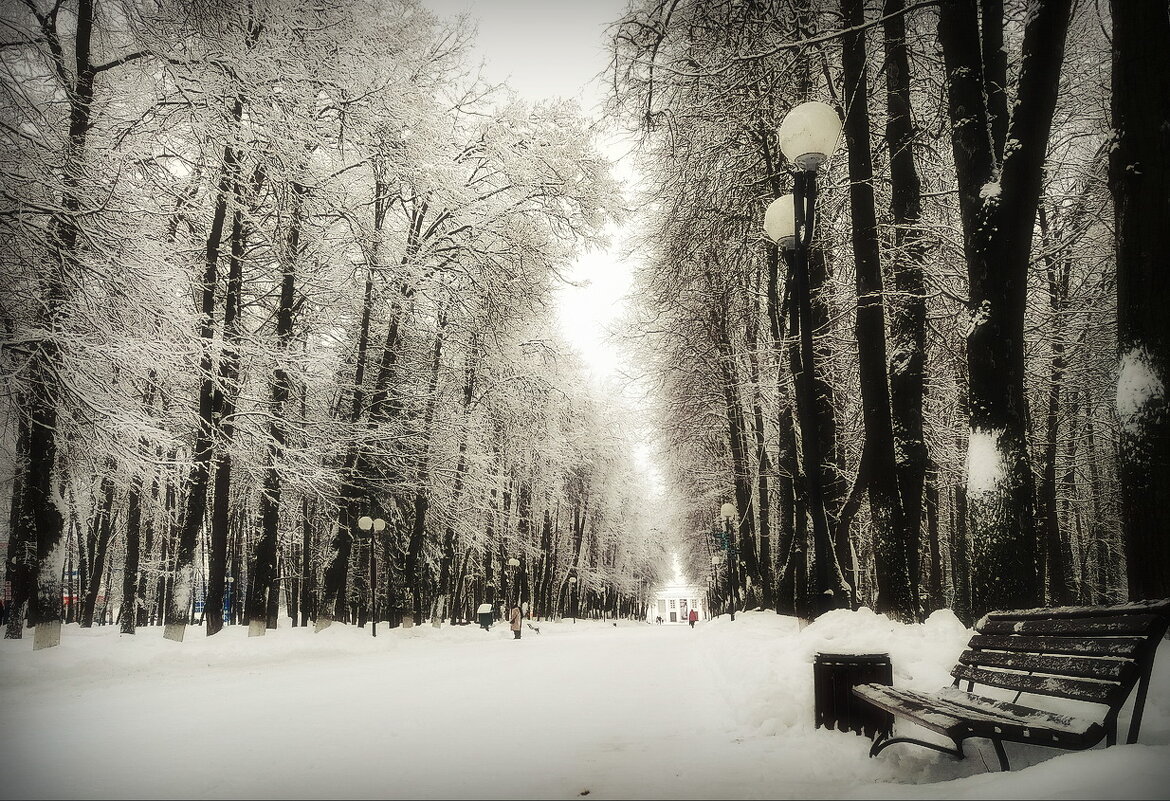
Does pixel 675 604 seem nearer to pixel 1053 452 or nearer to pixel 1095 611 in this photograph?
pixel 1053 452

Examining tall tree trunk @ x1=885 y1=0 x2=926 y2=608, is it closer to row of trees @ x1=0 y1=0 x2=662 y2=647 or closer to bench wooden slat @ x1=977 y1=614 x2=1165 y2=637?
row of trees @ x1=0 y1=0 x2=662 y2=647

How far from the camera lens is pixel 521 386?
75.2ft

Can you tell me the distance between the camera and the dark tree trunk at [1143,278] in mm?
4492

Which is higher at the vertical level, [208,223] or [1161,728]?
[208,223]

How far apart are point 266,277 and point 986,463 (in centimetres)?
1577

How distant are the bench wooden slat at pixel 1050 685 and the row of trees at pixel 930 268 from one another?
1191 millimetres

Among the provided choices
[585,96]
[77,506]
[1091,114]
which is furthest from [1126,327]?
[77,506]

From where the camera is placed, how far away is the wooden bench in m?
3.19

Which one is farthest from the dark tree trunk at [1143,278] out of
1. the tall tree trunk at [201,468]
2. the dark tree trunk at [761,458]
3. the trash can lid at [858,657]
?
the dark tree trunk at [761,458]

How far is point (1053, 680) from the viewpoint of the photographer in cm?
366

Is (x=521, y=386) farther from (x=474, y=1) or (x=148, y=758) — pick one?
(x=148, y=758)

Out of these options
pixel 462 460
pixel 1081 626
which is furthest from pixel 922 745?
pixel 462 460

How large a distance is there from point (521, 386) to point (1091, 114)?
16.4 meters

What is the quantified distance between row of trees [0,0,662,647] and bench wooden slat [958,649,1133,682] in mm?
8327
